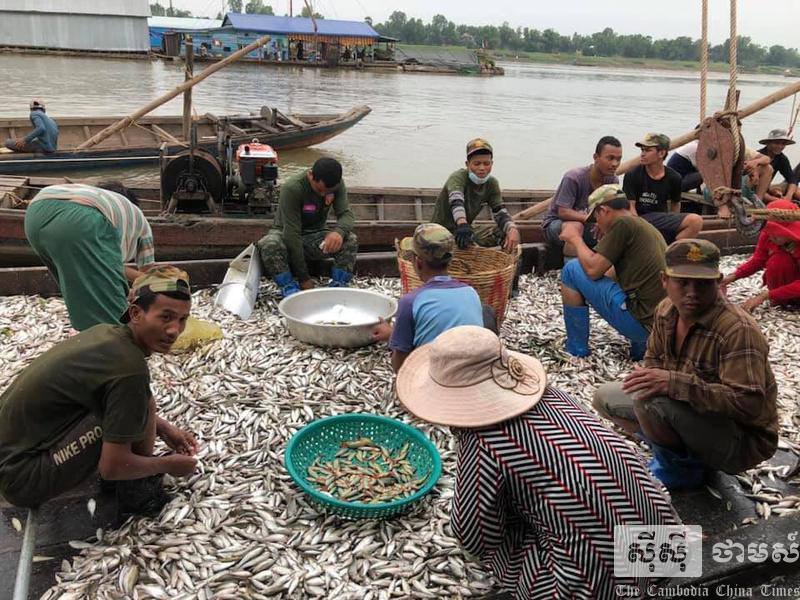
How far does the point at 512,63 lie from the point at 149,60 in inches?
2137

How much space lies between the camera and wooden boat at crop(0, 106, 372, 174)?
11516 millimetres

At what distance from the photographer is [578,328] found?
4.85 m

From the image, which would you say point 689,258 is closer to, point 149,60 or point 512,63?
point 149,60

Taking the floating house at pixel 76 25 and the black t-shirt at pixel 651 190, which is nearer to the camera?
the black t-shirt at pixel 651 190

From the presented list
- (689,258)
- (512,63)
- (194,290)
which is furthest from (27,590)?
(512,63)

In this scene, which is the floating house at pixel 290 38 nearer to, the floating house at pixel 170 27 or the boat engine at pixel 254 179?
the floating house at pixel 170 27

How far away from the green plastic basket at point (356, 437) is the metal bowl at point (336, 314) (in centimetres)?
121

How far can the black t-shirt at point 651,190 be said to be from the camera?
20.2ft

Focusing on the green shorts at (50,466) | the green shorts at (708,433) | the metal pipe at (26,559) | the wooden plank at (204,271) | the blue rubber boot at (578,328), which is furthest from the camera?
the wooden plank at (204,271)

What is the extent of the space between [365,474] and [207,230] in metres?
4.49

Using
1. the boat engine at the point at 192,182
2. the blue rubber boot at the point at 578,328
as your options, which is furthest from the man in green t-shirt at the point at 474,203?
the boat engine at the point at 192,182

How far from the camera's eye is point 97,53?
45.5 meters

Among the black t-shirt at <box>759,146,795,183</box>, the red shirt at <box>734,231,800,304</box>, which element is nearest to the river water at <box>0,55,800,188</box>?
the black t-shirt at <box>759,146,795,183</box>

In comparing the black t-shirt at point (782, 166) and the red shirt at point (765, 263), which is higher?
the black t-shirt at point (782, 166)
